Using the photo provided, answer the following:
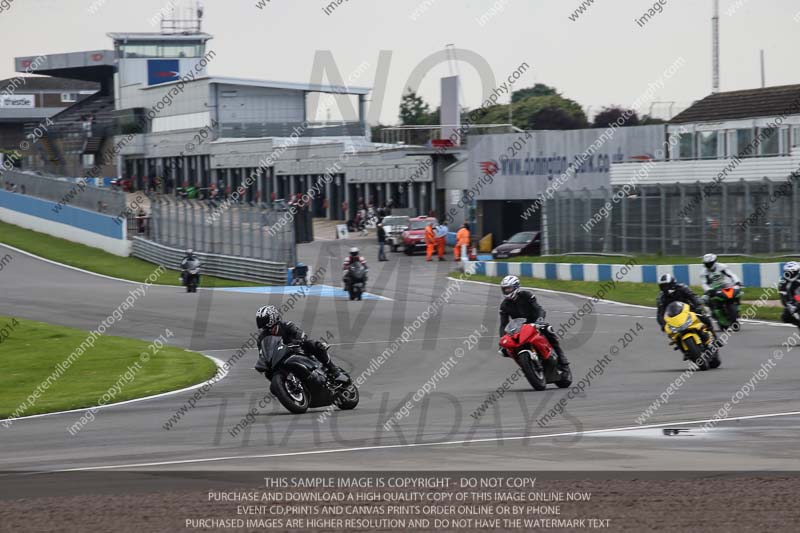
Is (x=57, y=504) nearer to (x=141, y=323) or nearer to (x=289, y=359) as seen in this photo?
(x=289, y=359)

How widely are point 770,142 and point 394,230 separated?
1863 centimetres

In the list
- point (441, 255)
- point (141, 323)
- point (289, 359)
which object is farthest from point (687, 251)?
point (289, 359)

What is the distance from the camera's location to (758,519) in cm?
671

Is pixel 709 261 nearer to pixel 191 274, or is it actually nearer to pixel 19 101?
pixel 191 274

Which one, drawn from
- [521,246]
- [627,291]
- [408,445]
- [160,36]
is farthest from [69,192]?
[408,445]

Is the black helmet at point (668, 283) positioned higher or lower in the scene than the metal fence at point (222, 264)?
higher

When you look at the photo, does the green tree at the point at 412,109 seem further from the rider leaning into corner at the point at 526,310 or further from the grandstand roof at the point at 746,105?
the rider leaning into corner at the point at 526,310

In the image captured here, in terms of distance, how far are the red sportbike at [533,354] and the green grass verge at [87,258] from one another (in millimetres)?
26631

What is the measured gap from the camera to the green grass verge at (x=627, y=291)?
2517 cm

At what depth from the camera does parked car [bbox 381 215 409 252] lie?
171ft

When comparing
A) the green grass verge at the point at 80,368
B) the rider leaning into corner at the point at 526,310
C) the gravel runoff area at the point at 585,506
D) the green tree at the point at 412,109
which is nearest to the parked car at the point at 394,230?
the green grass verge at the point at 80,368

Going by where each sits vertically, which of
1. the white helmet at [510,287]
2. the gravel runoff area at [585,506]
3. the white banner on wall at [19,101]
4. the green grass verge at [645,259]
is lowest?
the gravel runoff area at [585,506]

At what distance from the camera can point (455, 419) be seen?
11.9 meters

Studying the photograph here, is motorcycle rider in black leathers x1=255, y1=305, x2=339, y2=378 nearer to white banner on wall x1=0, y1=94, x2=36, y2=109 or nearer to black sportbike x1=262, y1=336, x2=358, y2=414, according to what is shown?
black sportbike x1=262, y1=336, x2=358, y2=414
